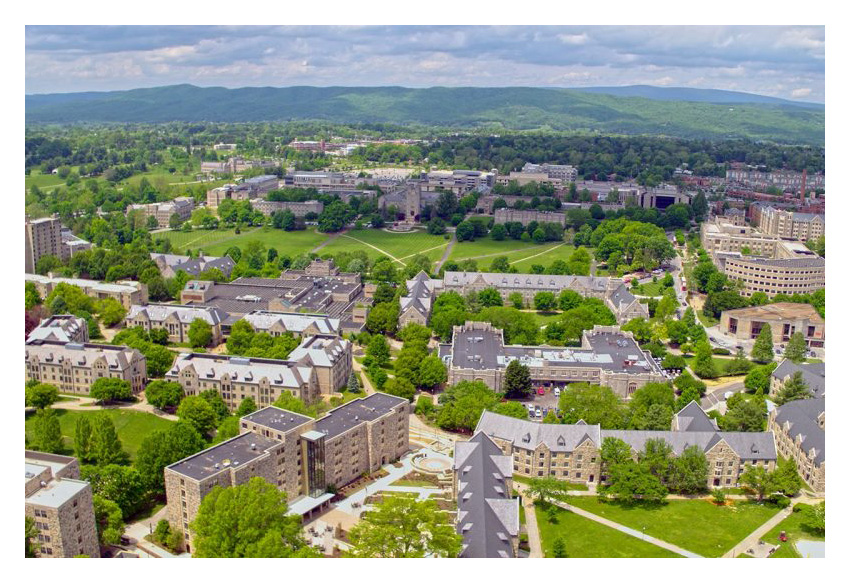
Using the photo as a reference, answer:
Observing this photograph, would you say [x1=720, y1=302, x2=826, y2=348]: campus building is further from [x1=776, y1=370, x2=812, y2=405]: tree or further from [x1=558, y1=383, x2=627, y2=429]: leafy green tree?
[x1=558, y1=383, x2=627, y2=429]: leafy green tree

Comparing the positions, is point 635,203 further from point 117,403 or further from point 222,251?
point 117,403

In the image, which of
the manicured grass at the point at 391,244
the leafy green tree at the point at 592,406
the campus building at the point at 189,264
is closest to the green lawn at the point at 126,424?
the leafy green tree at the point at 592,406

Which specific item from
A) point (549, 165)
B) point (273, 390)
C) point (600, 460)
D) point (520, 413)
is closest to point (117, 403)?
point (273, 390)

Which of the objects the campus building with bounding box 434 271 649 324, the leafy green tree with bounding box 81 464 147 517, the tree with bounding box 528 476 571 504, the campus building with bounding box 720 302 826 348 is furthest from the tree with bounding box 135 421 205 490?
the campus building with bounding box 720 302 826 348

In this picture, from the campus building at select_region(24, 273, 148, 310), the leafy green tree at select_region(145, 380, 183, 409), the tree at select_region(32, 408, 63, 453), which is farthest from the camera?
the campus building at select_region(24, 273, 148, 310)

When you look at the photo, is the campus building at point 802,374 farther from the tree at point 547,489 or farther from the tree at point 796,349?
the tree at point 547,489
